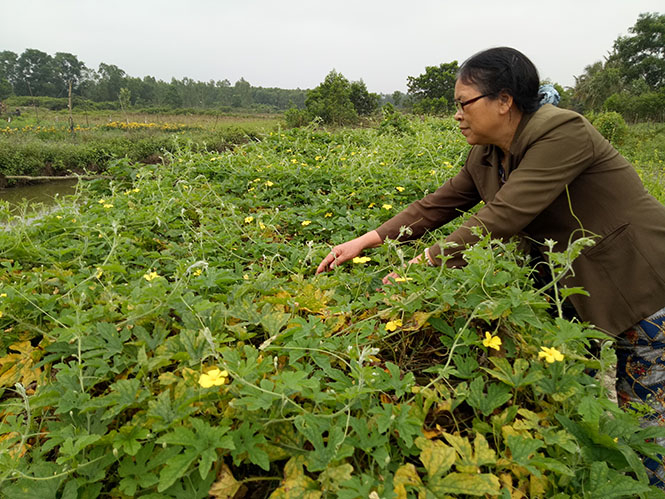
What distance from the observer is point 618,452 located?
0.94 metres

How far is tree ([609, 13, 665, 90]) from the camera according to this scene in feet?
128

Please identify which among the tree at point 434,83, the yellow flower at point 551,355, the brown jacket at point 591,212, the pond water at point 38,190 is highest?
the tree at point 434,83

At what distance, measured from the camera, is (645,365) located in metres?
1.56

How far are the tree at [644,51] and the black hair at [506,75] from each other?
5039cm

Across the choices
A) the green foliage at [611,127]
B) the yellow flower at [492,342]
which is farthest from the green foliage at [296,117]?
the yellow flower at [492,342]

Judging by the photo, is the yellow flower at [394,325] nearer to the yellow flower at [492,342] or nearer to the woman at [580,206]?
the yellow flower at [492,342]

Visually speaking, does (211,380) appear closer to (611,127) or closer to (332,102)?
(611,127)

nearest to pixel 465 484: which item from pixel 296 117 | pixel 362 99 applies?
pixel 296 117

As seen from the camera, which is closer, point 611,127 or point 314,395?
point 314,395

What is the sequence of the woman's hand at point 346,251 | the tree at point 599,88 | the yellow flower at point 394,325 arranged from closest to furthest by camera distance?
the yellow flower at point 394,325 → the woman's hand at point 346,251 → the tree at point 599,88

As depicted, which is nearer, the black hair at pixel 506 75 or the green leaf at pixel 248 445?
the green leaf at pixel 248 445

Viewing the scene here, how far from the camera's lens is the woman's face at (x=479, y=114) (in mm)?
1635

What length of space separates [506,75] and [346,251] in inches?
41.9

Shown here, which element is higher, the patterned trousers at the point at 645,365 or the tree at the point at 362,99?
the tree at the point at 362,99
